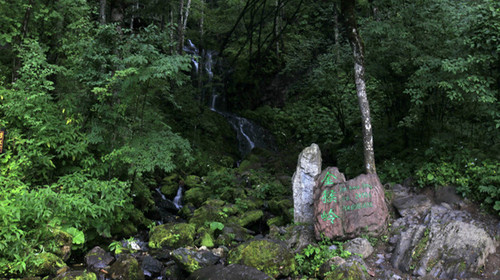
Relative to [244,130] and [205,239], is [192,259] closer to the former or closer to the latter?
[205,239]

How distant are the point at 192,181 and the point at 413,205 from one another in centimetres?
813

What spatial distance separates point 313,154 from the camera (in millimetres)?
7875

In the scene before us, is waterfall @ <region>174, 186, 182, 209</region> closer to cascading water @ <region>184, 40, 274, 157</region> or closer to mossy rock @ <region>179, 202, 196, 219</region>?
mossy rock @ <region>179, 202, 196, 219</region>

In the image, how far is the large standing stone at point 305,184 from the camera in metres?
7.72

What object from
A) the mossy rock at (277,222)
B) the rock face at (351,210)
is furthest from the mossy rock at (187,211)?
the rock face at (351,210)

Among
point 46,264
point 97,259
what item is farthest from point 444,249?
point 46,264

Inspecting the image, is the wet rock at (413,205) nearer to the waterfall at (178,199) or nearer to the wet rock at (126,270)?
the wet rock at (126,270)

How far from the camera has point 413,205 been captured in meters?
7.32

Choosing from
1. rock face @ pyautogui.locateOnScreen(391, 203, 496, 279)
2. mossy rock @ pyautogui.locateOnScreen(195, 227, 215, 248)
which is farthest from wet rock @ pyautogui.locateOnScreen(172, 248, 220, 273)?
rock face @ pyautogui.locateOnScreen(391, 203, 496, 279)

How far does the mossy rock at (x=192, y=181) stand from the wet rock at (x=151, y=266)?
5.44m

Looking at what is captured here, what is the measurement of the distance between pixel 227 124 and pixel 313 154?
11473 millimetres

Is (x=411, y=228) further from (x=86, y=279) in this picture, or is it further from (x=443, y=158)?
(x=86, y=279)

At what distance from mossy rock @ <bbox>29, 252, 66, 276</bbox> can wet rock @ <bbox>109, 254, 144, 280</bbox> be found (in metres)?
0.96

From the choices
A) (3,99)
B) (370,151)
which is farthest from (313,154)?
(3,99)
